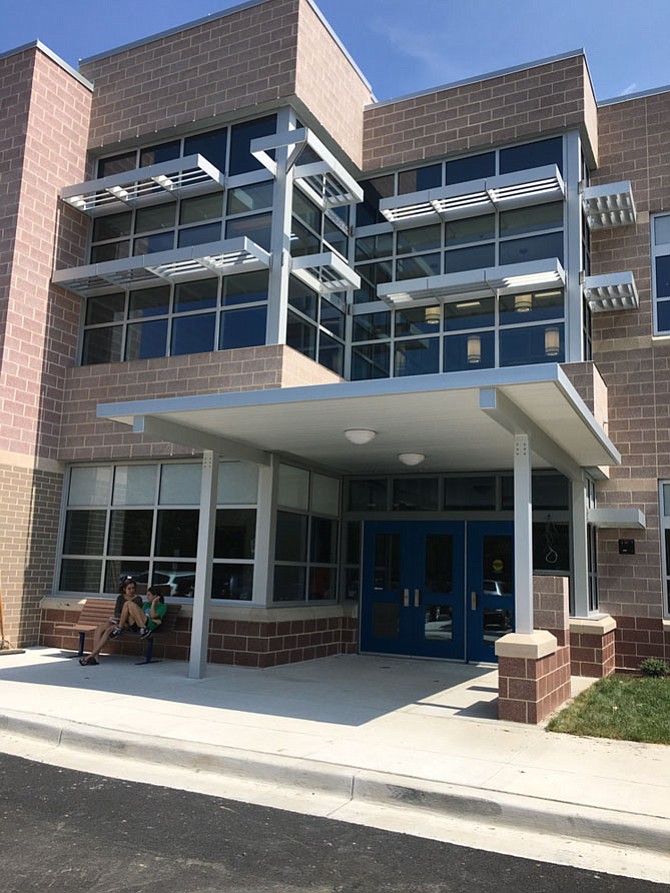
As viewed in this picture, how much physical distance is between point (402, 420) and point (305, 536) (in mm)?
4243

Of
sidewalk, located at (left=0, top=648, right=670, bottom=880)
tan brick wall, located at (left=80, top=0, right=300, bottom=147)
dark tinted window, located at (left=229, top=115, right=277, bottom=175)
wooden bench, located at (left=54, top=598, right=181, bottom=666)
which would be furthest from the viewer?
dark tinted window, located at (left=229, top=115, right=277, bottom=175)

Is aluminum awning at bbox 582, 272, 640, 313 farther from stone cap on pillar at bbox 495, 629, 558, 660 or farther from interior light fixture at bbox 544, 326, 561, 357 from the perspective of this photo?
stone cap on pillar at bbox 495, 629, 558, 660

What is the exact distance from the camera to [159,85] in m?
14.5

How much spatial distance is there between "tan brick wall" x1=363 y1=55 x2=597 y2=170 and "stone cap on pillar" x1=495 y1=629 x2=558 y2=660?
30.4 feet

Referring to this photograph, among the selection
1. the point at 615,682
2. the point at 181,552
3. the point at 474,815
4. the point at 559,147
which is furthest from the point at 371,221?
the point at 474,815

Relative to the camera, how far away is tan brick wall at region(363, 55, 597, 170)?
13742 mm

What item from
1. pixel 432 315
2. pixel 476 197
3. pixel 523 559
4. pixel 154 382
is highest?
pixel 476 197

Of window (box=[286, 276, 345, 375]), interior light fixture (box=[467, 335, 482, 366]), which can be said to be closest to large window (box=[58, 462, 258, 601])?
window (box=[286, 276, 345, 375])

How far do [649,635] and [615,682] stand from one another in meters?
Result: 1.61

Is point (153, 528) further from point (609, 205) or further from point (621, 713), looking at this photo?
point (609, 205)

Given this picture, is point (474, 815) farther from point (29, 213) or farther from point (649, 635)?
point (29, 213)

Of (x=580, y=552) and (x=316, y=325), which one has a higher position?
(x=316, y=325)

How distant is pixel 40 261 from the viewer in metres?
13.9

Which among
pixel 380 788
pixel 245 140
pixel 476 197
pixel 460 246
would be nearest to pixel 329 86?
pixel 245 140
